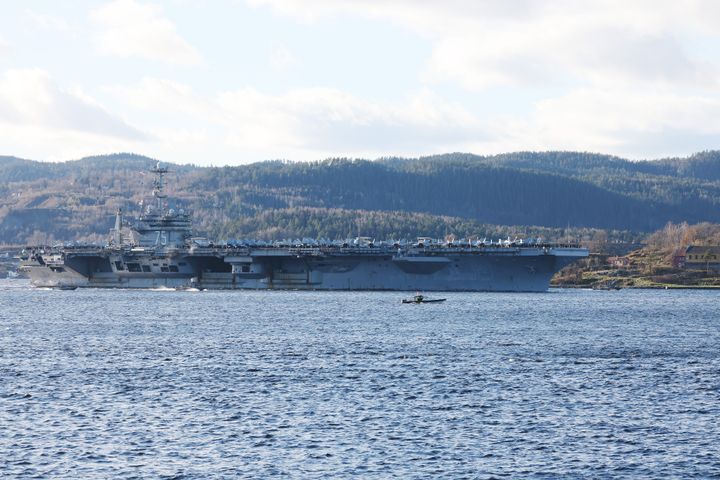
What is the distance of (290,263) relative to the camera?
106250 mm

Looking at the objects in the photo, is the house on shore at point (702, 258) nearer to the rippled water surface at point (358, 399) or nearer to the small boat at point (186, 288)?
the small boat at point (186, 288)

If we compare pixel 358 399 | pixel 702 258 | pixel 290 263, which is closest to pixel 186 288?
pixel 290 263

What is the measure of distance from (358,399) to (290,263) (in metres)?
68.7

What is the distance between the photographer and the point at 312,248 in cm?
10400

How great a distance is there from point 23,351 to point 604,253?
141m

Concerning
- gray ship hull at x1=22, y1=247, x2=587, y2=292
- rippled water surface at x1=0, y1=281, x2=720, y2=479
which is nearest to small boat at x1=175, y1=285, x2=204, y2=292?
gray ship hull at x1=22, y1=247, x2=587, y2=292

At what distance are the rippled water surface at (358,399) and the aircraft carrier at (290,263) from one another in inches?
1153

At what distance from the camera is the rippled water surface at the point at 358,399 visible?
95.1 feet

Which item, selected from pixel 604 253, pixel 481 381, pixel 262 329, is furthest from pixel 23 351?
pixel 604 253

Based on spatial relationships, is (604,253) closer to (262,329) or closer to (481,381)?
(262,329)

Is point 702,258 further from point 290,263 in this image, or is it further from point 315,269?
point 290,263

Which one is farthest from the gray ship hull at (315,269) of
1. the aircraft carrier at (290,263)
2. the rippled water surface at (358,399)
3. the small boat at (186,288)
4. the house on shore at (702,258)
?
the house on shore at (702,258)

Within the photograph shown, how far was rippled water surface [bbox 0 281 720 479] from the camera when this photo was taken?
29.0m

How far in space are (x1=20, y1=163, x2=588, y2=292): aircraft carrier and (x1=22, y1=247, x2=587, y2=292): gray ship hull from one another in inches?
3.4
